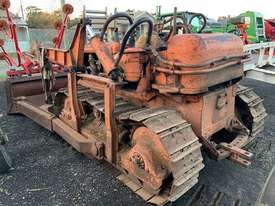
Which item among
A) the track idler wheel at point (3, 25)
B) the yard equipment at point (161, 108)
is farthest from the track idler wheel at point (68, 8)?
the yard equipment at point (161, 108)

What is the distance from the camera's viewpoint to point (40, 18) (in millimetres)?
31641

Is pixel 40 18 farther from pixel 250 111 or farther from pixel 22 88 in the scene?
pixel 250 111

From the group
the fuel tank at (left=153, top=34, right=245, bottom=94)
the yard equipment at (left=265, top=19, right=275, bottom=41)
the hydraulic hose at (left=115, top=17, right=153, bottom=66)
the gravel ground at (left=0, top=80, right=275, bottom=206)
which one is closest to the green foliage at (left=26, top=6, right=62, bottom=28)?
the yard equipment at (left=265, top=19, right=275, bottom=41)

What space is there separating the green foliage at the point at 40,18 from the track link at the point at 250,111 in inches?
1176

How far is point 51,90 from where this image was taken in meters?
A: 4.89

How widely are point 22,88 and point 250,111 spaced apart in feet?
13.0

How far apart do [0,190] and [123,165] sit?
138cm

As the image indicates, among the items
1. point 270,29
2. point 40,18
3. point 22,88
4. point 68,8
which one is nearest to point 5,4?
point 68,8

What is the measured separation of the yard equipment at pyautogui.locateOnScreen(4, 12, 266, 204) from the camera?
7.78 feet

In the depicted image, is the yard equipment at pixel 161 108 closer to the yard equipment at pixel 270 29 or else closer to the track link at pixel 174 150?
the track link at pixel 174 150

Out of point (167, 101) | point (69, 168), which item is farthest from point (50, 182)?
point (167, 101)

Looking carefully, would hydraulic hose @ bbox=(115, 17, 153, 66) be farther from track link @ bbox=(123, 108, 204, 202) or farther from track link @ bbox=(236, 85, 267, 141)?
track link @ bbox=(236, 85, 267, 141)

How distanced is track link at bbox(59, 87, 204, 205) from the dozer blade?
3124 mm

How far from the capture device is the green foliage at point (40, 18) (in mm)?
30986
